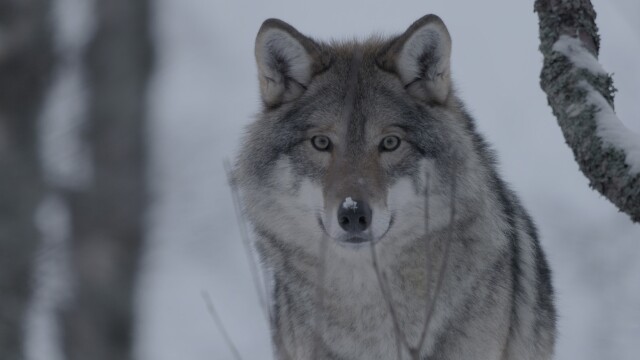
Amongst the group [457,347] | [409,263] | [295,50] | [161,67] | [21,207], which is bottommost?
[457,347]

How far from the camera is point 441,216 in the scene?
5012mm

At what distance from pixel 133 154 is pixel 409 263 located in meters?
2.68


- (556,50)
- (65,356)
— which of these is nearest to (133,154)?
(65,356)

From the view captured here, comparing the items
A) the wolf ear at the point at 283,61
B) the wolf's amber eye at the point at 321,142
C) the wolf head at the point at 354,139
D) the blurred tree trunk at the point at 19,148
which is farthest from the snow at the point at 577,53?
the wolf ear at the point at 283,61

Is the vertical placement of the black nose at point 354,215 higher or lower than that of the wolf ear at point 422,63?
lower

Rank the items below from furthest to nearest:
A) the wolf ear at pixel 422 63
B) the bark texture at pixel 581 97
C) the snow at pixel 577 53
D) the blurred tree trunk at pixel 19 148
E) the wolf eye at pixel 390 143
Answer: the wolf ear at pixel 422 63 → the wolf eye at pixel 390 143 → the snow at pixel 577 53 → the bark texture at pixel 581 97 → the blurred tree trunk at pixel 19 148

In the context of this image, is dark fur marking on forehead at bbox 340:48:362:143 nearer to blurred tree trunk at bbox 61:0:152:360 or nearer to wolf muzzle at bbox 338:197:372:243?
wolf muzzle at bbox 338:197:372:243

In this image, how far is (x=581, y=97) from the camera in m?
3.14

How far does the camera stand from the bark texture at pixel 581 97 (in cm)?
288

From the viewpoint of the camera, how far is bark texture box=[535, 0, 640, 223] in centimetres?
288

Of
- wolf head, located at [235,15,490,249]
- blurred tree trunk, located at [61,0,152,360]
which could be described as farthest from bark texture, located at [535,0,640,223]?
wolf head, located at [235,15,490,249]

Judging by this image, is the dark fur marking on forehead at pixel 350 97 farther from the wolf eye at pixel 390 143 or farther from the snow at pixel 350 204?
the snow at pixel 350 204

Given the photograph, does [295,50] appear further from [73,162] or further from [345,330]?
[73,162]

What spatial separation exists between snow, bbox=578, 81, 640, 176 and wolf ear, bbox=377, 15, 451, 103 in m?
2.10
